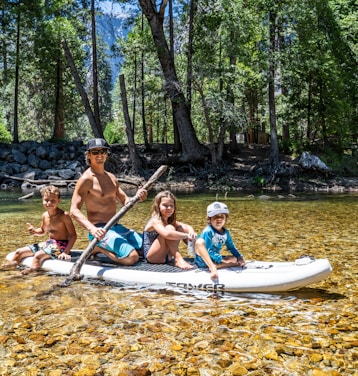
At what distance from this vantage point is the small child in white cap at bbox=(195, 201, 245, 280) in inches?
170

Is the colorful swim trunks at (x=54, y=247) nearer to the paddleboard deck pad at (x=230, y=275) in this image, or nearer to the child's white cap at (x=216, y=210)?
the paddleboard deck pad at (x=230, y=275)

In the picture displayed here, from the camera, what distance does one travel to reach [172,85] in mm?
19266

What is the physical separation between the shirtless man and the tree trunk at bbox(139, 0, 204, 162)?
1439cm

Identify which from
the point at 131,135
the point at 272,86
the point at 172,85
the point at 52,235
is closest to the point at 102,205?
the point at 52,235

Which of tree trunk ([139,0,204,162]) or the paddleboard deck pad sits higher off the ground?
tree trunk ([139,0,204,162])

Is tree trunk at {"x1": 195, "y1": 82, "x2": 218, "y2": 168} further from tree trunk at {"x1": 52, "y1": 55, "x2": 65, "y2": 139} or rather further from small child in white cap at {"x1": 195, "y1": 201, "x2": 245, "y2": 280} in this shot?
small child in white cap at {"x1": 195, "y1": 201, "x2": 245, "y2": 280}

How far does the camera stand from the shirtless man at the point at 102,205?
486 cm

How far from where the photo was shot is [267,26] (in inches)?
739

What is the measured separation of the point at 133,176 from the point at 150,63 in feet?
24.9

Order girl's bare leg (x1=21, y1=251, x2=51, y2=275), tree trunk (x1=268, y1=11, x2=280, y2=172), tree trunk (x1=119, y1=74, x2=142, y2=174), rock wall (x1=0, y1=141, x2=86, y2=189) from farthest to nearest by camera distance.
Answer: rock wall (x1=0, y1=141, x2=86, y2=189) → tree trunk (x1=119, y1=74, x2=142, y2=174) → tree trunk (x1=268, y1=11, x2=280, y2=172) → girl's bare leg (x1=21, y1=251, x2=51, y2=275)

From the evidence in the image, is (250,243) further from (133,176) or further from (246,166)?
(246,166)

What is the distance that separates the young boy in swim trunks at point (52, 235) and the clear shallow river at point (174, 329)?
0.24 metres

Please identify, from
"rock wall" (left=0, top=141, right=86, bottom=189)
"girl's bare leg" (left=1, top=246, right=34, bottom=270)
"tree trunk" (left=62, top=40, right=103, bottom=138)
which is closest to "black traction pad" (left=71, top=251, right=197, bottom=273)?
"girl's bare leg" (left=1, top=246, right=34, bottom=270)

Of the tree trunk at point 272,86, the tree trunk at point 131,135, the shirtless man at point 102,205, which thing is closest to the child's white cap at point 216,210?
the shirtless man at point 102,205
